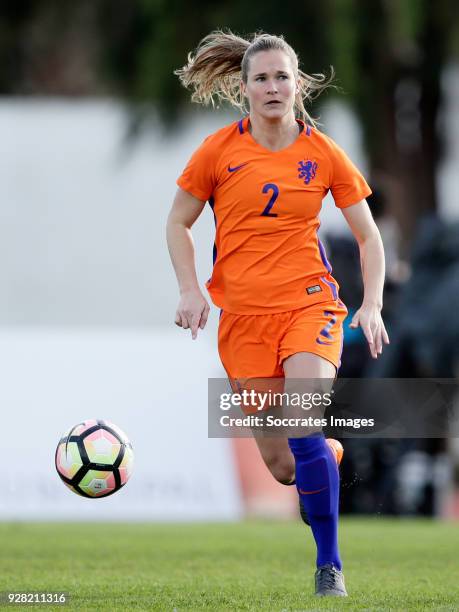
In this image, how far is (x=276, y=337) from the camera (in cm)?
593

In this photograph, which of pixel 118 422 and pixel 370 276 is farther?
pixel 118 422

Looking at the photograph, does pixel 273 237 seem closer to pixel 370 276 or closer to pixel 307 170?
pixel 307 170

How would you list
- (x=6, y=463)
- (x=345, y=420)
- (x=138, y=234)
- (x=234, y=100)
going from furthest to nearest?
(x=138, y=234)
(x=6, y=463)
(x=345, y=420)
(x=234, y=100)

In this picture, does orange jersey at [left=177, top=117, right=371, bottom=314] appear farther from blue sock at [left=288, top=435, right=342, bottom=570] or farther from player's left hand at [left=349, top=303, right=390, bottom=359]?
blue sock at [left=288, top=435, right=342, bottom=570]

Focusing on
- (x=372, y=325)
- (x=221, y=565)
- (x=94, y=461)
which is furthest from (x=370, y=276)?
(x=221, y=565)

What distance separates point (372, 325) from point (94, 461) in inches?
53.9

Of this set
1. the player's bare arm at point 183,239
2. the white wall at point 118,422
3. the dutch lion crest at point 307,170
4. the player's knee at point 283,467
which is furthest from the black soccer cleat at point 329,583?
the white wall at point 118,422

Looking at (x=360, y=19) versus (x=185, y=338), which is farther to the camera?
(x=360, y=19)

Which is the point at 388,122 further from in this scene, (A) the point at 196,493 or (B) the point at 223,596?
(B) the point at 223,596

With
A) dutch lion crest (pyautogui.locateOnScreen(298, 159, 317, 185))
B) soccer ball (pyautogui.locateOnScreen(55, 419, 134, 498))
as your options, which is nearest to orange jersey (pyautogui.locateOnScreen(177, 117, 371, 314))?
dutch lion crest (pyautogui.locateOnScreen(298, 159, 317, 185))

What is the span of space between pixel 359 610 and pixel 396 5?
34.1 feet

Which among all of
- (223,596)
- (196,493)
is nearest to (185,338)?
(196,493)

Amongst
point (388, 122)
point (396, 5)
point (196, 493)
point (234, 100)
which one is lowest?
point (196, 493)

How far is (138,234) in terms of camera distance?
16.7 metres
